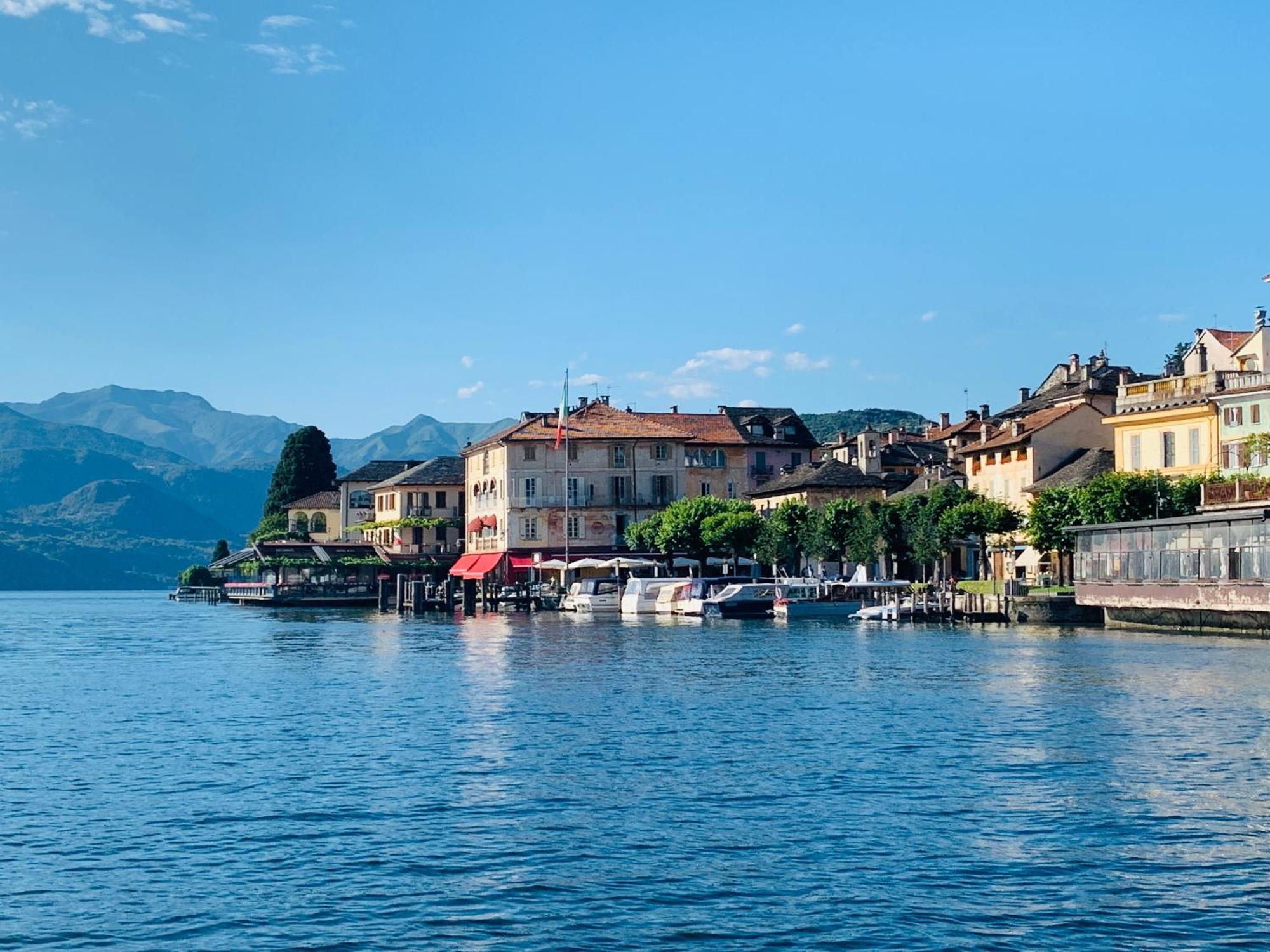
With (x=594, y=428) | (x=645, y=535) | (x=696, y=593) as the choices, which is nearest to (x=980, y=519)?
(x=696, y=593)

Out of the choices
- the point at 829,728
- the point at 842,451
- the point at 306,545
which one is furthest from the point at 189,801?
the point at 306,545

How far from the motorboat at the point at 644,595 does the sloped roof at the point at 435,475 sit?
49408 millimetres

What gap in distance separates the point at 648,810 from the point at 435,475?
415 feet

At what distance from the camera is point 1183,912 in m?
19.3

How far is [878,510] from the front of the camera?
102m

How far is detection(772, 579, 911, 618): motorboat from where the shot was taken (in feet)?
303

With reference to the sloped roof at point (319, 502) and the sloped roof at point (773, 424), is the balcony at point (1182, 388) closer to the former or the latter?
the sloped roof at point (773, 424)

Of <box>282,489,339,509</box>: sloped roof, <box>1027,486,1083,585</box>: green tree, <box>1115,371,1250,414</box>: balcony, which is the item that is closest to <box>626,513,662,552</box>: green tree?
<box>1027,486,1083,585</box>: green tree

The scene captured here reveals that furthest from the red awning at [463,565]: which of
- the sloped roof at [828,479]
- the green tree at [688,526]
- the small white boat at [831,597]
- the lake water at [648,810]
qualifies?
the lake water at [648,810]

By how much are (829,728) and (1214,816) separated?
12.2 m

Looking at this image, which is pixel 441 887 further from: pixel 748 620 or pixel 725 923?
pixel 748 620

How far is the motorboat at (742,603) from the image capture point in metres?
95.1

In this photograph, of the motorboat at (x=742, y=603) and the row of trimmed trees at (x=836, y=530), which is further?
the motorboat at (x=742, y=603)

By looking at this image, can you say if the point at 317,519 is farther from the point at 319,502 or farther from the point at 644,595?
the point at 644,595
